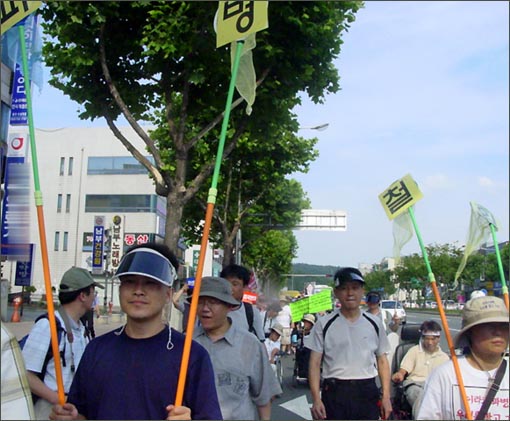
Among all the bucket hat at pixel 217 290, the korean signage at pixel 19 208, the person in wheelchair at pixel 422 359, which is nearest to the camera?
the korean signage at pixel 19 208

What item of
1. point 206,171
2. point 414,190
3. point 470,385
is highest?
point 206,171

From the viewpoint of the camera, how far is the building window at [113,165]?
5100cm

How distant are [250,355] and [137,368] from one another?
127cm

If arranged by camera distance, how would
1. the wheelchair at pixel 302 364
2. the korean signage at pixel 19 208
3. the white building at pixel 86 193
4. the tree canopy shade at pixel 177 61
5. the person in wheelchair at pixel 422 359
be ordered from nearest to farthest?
1. the korean signage at pixel 19 208
2. the person in wheelchair at pixel 422 359
3. the tree canopy shade at pixel 177 61
4. the wheelchair at pixel 302 364
5. the white building at pixel 86 193

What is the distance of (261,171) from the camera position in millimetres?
20828

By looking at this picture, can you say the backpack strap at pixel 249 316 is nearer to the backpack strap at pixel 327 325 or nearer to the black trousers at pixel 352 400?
the backpack strap at pixel 327 325

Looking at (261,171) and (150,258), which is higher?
(261,171)

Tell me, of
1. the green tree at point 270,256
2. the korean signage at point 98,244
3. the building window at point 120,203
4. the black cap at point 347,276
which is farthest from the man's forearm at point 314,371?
the building window at point 120,203

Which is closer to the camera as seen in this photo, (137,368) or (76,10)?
(137,368)

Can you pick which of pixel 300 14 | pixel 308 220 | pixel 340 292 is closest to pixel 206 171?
pixel 300 14

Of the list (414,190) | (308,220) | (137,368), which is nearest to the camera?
(137,368)

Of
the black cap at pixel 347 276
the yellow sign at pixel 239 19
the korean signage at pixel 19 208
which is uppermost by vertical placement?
the yellow sign at pixel 239 19

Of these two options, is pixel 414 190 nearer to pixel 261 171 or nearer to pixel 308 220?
pixel 261 171

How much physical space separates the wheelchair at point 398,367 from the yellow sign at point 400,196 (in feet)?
10.2
